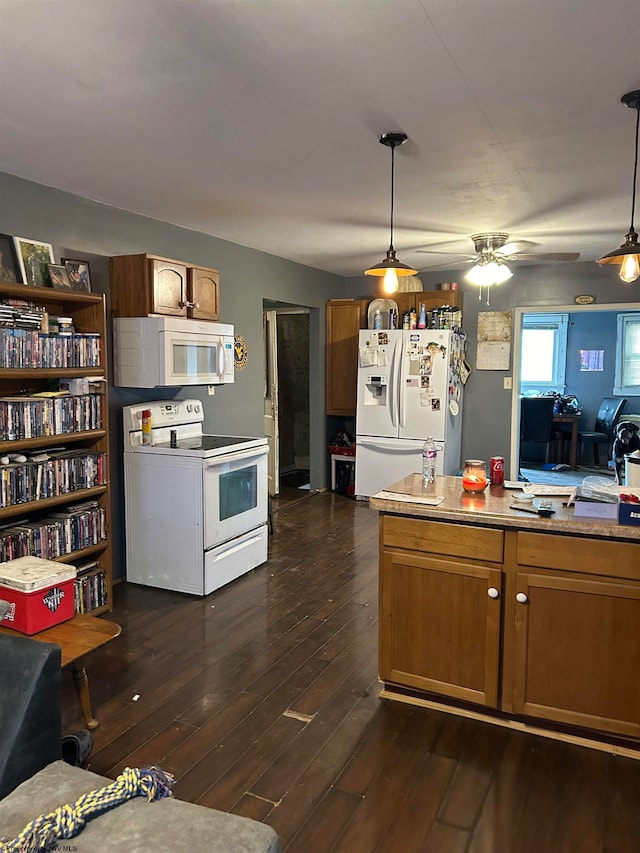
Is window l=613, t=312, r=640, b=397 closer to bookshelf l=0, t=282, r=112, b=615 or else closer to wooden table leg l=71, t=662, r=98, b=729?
bookshelf l=0, t=282, r=112, b=615

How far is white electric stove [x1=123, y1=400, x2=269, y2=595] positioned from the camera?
149 inches

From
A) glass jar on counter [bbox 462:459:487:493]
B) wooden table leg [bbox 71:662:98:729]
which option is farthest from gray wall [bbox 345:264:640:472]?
wooden table leg [bbox 71:662:98:729]

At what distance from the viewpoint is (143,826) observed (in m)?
1.25

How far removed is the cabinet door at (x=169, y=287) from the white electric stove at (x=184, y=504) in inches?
25.1

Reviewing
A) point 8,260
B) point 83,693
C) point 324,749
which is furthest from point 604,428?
point 83,693

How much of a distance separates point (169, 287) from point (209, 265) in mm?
1027

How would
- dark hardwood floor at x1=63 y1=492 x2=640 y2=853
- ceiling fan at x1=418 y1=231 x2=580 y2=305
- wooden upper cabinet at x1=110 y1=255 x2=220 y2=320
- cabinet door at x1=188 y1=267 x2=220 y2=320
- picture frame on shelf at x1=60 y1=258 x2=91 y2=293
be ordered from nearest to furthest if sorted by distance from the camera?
dark hardwood floor at x1=63 y1=492 x2=640 y2=853 → picture frame on shelf at x1=60 y1=258 x2=91 y2=293 → wooden upper cabinet at x1=110 y1=255 x2=220 y2=320 → cabinet door at x1=188 y1=267 x2=220 y2=320 → ceiling fan at x1=418 y1=231 x2=580 y2=305

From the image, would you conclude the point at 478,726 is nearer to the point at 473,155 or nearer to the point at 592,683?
the point at 592,683

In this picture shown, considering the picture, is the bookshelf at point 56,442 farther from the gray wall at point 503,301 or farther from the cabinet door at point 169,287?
the gray wall at point 503,301

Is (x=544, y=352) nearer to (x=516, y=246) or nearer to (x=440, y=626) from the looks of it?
(x=516, y=246)

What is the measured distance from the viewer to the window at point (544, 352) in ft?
30.3

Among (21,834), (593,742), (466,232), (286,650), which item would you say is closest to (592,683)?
(593,742)

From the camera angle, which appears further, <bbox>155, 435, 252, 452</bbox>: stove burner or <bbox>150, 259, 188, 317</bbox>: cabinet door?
<bbox>155, 435, 252, 452</bbox>: stove burner

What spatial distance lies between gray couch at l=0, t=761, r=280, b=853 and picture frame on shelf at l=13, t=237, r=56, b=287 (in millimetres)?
2521
